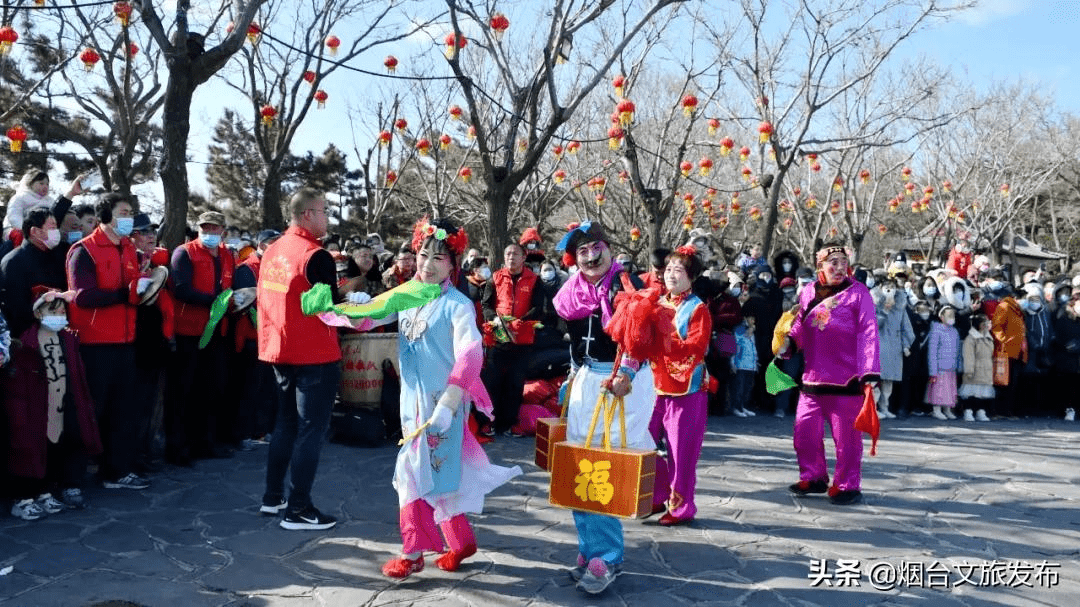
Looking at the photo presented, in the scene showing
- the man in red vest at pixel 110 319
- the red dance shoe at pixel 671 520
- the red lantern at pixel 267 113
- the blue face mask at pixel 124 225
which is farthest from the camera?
the red lantern at pixel 267 113

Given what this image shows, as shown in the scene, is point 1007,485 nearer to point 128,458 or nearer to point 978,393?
point 978,393

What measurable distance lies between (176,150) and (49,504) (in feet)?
12.5

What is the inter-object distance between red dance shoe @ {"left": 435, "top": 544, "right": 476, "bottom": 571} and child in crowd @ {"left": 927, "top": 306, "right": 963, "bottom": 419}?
8770mm

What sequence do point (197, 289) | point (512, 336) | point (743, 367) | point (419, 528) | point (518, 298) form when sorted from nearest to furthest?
1. point (419, 528)
2. point (197, 289)
3. point (512, 336)
4. point (518, 298)
5. point (743, 367)

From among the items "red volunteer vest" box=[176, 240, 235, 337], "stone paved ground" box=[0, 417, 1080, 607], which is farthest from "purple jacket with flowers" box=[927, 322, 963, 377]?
"red volunteer vest" box=[176, 240, 235, 337]

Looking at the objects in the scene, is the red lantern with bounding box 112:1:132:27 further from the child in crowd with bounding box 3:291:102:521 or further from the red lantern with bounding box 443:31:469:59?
the child in crowd with bounding box 3:291:102:521

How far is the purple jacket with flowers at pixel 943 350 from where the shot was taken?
1095cm

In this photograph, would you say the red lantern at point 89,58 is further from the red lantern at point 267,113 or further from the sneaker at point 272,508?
the sneaker at point 272,508

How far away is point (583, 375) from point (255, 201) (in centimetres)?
2932

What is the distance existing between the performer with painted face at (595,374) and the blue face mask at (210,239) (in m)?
3.58

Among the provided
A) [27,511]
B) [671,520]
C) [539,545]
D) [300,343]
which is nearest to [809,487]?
[671,520]

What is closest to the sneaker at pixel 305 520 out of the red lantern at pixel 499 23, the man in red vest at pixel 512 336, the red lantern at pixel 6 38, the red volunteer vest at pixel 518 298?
the man in red vest at pixel 512 336

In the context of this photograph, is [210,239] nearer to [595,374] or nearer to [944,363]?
[595,374]

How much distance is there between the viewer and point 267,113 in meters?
16.7
